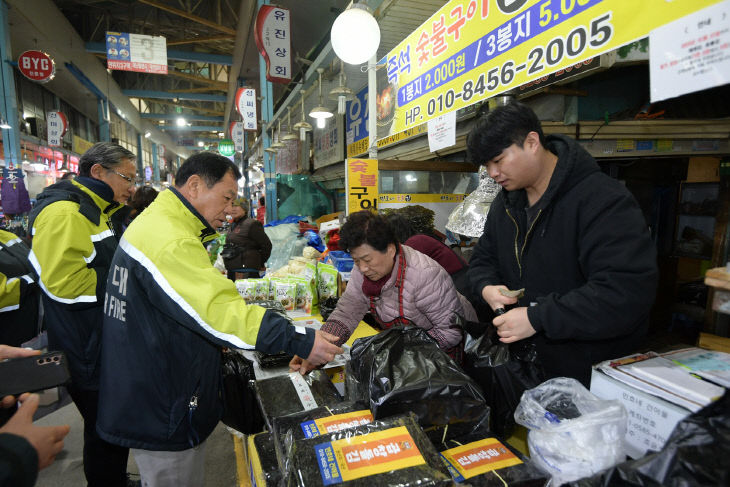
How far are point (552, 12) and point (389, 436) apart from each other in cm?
203

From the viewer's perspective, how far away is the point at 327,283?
319cm

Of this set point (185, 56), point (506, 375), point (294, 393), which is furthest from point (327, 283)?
point (185, 56)

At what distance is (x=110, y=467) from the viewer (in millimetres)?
2221

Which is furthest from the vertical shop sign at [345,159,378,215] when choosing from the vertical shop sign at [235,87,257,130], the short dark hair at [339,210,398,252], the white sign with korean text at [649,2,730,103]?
the vertical shop sign at [235,87,257,130]

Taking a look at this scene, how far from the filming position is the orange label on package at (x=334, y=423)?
1.14 m

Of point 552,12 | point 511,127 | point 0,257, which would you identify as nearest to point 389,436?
A: point 511,127

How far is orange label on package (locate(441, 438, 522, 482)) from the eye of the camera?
3.43 feet

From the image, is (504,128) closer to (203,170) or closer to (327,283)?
(203,170)

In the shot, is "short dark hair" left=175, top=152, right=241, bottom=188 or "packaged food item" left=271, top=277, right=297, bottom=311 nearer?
"short dark hair" left=175, top=152, right=241, bottom=188

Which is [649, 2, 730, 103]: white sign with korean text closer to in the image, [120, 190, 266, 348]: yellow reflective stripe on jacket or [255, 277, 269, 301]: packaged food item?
[120, 190, 266, 348]: yellow reflective stripe on jacket

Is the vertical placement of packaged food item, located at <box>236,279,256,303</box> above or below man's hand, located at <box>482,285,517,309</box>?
below

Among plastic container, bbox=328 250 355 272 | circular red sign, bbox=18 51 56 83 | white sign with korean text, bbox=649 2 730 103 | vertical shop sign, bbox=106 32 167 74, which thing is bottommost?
plastic container, bbox=328 250 355 272

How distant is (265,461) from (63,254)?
173cm

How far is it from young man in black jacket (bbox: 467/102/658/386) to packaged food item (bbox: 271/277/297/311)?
1.84 m
